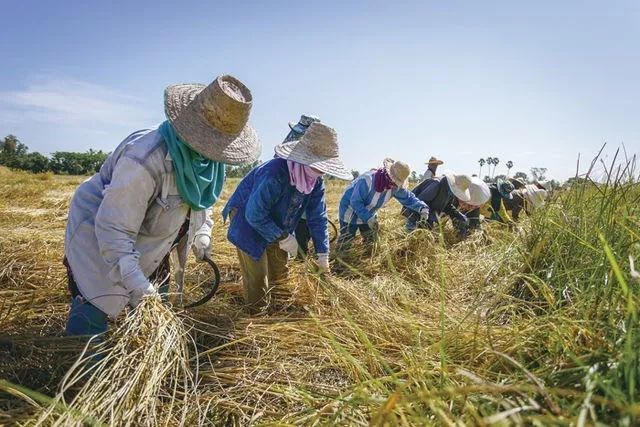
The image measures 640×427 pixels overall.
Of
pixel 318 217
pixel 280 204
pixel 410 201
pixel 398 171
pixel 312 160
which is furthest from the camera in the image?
pixel 410 201

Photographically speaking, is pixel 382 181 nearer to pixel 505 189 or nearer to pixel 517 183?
pixel 505 189

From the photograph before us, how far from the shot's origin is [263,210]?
2.51 meters

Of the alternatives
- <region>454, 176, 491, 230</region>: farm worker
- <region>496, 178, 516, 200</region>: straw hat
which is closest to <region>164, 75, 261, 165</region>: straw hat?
<region>454, 176, 491, 230</region>: farm worker

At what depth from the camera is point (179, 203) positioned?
5.77 feet

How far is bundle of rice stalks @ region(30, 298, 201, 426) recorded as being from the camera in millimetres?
1101

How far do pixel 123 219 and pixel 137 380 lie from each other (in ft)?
2.00

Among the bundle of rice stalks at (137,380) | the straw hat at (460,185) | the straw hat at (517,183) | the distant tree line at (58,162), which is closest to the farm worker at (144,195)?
the bundle of rice stalks at (137,380)

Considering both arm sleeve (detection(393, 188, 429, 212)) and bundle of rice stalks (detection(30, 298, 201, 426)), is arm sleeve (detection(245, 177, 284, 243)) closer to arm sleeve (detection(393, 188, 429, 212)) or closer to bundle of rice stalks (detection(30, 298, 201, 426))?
bundle of rice stalks (detection(30, 298, 201, 426))

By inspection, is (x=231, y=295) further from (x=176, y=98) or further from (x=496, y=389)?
(x=496, y=389)

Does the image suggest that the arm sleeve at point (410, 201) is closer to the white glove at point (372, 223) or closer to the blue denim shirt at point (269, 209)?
the white glove at point (372, 223)

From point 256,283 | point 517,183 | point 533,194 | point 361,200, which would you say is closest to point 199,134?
point 256,283

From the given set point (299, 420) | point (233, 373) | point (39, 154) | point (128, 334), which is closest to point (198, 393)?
point (233, 373)

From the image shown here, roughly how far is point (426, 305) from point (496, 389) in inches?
77.3

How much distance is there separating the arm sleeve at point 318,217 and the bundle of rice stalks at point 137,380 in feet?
5.08
